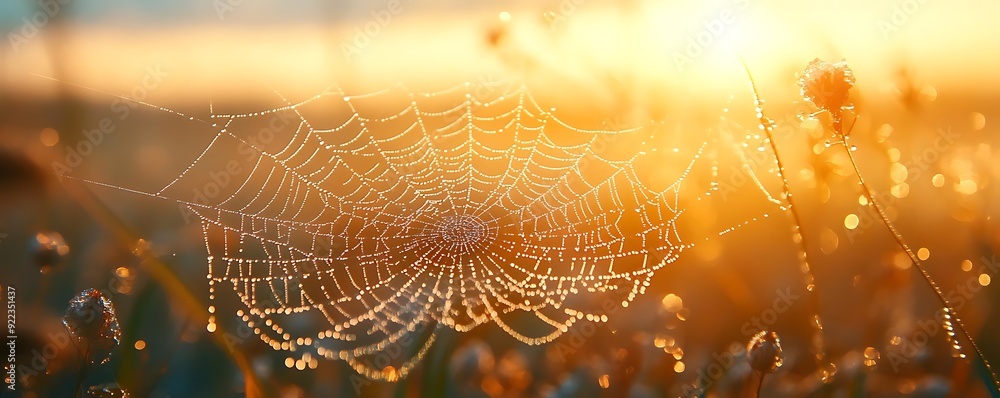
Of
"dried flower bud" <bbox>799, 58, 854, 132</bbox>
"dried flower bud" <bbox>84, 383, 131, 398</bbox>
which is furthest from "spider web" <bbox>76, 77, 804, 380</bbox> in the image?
"dried flower bud" <bbox>799, 58, 854, 132</bbox>

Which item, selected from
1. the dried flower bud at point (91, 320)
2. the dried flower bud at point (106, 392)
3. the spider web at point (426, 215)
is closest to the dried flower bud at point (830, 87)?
the spider web at point (426, 215)

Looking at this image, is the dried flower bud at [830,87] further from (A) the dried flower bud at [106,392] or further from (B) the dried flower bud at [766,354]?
(A) the dried flower bud at [106,392]

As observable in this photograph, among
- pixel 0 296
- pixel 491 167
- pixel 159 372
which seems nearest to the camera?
pixel 159 372

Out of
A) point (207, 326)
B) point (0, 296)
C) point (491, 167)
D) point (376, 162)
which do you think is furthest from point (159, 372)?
point (491, 167)

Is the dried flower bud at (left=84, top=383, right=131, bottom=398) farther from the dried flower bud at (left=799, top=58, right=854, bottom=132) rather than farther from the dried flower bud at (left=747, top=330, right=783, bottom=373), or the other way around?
the dried flower bud at (left=799, top=58, right=854, bottom=132)

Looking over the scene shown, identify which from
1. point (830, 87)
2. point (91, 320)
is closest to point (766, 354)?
point (830, 87)

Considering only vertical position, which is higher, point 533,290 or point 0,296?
point 0,296

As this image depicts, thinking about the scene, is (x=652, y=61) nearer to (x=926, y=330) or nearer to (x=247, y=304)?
(x=926, y=330)

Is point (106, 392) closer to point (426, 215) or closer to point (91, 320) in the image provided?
point (91, 320)

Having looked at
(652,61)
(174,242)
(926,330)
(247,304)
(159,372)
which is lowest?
(926,330)
